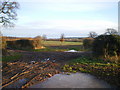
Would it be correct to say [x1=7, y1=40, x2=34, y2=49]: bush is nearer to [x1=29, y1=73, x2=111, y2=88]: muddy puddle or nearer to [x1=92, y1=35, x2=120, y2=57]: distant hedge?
[x1=92, y1=35, x2=120, y2=57]: distant hedge

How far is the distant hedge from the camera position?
12.2m

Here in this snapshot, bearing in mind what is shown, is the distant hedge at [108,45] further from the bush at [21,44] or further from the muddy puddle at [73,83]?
the bush at [21,44]

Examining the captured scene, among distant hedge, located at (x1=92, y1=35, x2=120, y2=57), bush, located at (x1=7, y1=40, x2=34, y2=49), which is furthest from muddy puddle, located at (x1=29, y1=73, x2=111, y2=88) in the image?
bush, located at (x1=7, y1=40, x2=34, y2=49)

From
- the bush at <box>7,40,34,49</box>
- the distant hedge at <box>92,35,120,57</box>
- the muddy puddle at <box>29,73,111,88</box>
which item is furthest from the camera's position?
the bush at <box>7,40,34,49</box>

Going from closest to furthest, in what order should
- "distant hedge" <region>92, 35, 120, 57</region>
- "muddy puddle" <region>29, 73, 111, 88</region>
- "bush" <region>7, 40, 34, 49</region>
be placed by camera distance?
1. "muddy puddle" <region>29, 73, 111, 88</region>
2. "distant hedge" <region>92, 35, 120, 57</region>
3. "bush" <region>7, 40, 34, 49</region>

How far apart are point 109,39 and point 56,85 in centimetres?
797

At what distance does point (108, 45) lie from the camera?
12.4 meters

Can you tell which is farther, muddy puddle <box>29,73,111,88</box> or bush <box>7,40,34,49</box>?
bush <box>7,40,34,49</box>

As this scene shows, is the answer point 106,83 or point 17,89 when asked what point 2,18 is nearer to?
point 17,89

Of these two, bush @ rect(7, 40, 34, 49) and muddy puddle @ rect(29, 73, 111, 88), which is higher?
bush @ rect(7, 40, 34, 49)

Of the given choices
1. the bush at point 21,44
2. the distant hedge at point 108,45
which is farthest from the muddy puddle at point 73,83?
the bush at point 21,44

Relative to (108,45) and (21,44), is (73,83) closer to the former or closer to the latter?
(108,45)

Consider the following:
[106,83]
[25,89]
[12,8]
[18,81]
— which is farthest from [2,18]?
[106,83]

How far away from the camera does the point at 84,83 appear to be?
279 inches
